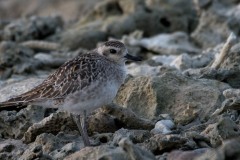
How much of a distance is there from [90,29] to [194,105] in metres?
8.47

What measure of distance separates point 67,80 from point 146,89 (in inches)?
52.2

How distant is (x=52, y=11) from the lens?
2748 centimetres

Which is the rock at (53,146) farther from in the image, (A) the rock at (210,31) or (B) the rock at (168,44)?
(A) the rock at (210,31)

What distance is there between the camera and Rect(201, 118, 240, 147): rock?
949 cm

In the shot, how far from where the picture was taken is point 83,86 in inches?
416

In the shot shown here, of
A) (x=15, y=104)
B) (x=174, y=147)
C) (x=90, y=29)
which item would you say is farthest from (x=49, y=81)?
(x=90, y=29)

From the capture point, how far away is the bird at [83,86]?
1052 centimetres

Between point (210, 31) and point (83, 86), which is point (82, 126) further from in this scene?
point (210, 31)

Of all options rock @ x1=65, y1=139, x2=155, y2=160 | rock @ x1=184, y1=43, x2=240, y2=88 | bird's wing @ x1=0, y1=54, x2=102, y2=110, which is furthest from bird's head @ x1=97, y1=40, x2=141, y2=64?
rock @ x1=65, y1=139, x2=155, y2=160

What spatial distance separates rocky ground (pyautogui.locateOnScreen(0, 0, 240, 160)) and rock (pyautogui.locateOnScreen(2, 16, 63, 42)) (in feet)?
0.08

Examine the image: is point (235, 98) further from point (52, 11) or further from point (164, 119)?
point (52, 11)

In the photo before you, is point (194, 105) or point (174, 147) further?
point (194, 105)

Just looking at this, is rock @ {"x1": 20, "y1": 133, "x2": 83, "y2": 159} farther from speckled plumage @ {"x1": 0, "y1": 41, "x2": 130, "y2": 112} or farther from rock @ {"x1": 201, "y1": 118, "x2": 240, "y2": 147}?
rock @ {"x1": 201, "y1": 118, "x2": 240, "y2": 147}

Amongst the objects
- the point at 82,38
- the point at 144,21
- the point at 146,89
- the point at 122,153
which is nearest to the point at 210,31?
the point at 144,21
